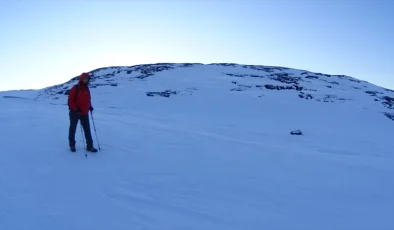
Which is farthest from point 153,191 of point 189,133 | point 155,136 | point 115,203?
point 189,133

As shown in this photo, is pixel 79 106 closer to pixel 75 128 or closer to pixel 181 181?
pixel 75 128

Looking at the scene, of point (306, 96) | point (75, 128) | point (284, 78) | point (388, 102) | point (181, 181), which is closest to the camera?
point (181, 181)

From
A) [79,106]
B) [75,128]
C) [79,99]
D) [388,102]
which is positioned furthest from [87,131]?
[388,102]

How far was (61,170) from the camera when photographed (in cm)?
866

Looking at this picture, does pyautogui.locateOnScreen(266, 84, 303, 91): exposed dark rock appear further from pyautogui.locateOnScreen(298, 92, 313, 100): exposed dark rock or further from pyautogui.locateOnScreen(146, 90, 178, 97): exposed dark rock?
pyautogui.locateOnScreen(146, 90, 178, 97): exposed dark rock

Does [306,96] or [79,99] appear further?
[306,96]

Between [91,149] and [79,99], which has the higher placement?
[79,99]

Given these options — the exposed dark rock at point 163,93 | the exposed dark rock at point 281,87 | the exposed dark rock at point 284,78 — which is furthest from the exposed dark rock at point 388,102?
the exposed dark rock at point 163,93

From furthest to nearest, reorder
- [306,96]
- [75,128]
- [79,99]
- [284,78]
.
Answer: [284,78], [306,96], [75,128], [79,99]

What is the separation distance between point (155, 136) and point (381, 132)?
16092 mm

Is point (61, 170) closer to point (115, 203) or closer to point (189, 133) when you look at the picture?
point (115, 203)

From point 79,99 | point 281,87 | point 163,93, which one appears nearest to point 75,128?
point 79,99

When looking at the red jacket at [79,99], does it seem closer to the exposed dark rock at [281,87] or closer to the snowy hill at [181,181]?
the snowy hill at [181,181]

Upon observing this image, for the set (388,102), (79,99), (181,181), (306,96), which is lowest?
(181,181)
